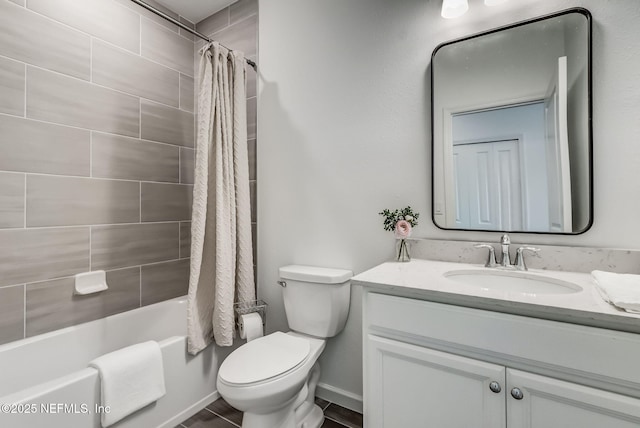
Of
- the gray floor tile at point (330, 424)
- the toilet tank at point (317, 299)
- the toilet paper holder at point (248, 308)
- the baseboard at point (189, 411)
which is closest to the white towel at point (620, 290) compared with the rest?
the toilet tank at point (317, 299)

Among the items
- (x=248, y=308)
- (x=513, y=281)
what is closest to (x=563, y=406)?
(x=513, y=281)

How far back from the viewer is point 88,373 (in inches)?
49.7

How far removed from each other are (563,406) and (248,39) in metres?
2.54

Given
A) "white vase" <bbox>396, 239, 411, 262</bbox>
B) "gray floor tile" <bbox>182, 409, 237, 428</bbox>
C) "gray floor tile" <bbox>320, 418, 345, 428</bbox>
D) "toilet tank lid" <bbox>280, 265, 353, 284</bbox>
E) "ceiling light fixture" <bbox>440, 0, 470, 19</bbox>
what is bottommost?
"gray floor tile" <bbox>320, 418, 345, 428</bbox>

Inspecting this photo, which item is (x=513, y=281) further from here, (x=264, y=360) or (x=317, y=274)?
(x=264, y=360)

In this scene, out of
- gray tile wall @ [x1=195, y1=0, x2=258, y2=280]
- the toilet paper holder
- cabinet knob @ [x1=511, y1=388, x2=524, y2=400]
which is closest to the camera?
cabinet knob @ [x1=511, y1=388, x2=524, y2=400]

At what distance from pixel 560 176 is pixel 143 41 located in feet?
8.50

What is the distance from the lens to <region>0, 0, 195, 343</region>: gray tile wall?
153 centimetres

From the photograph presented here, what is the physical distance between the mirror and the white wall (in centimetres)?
5

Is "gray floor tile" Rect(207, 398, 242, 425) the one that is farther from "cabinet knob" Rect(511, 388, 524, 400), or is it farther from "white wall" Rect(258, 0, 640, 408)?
"cabinet knob" Rect(511, 388, 524, 400)

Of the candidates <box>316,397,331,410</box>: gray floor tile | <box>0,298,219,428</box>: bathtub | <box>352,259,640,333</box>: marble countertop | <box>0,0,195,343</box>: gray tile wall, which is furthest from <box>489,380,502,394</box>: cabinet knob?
<box>0,0,195,343</box>: gray tile wall

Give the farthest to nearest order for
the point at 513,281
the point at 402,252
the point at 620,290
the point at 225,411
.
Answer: the point at 225,411 → the point at 402,252 → the point at 513,281 → the point at 620,290

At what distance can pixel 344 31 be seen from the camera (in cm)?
175

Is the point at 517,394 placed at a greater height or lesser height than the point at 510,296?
lesser
